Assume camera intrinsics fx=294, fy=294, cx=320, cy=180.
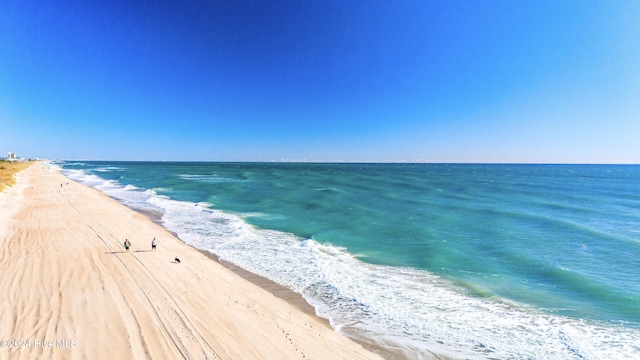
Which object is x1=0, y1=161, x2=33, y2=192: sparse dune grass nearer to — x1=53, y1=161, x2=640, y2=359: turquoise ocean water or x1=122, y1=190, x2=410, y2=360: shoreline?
x1=53, y1=161, x2=640, y2=359: turquoise ocean water

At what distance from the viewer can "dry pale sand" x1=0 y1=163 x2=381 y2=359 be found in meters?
8.74

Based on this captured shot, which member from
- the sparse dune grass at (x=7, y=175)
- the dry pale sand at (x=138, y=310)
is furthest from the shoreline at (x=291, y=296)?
the sparse dune grass at (x=7, y=175)

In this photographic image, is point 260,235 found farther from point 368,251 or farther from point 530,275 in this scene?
point 530,275

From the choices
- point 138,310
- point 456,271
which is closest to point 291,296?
point 138,310

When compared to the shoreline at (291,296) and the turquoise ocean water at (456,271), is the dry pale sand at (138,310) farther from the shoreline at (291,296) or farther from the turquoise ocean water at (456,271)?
the turquoise ocean water at (456,271)

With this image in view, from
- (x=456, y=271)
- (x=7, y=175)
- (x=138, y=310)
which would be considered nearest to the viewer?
(x=138, y=310)

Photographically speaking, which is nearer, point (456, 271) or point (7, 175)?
point (456, 271)

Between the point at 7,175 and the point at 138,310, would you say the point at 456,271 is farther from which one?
the point at 7,175

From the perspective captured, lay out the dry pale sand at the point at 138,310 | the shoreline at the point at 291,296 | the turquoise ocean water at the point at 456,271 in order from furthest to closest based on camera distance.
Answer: the turquoise ocean water at the point at 456,271 → the shoreline at the point at 291,296 → the dry pale sand at the point at 138,310

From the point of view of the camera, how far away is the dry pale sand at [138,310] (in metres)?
8.74

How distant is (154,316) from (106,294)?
3143mm

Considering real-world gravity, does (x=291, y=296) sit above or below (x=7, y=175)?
below

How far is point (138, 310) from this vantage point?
10750 millimetres

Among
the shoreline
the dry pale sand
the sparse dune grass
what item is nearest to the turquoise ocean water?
the shoreline
